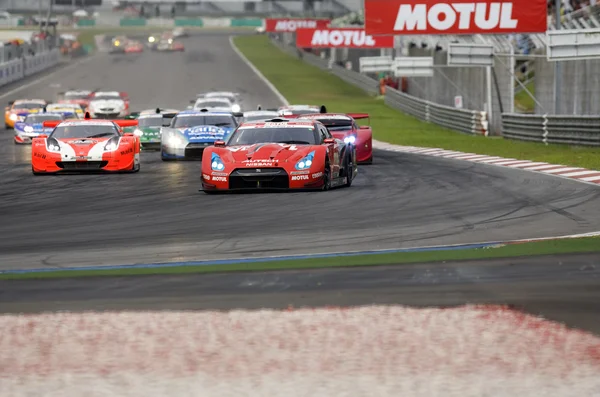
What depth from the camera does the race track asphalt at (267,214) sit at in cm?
1180

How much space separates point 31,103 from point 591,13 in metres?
22.9

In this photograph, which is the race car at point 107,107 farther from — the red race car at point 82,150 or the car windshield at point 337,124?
the red race car at point 82,150

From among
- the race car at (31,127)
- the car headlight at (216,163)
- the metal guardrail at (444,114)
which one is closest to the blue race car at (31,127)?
the race car at (31,127)

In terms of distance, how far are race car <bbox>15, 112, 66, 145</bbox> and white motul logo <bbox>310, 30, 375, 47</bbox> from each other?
35.7 meters

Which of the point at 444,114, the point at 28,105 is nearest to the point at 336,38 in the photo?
the point at 28,105

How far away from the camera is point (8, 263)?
1091cm

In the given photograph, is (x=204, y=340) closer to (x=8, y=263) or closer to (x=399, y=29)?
(x=8, y=263)

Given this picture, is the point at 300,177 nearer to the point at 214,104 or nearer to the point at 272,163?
the point at 272,163

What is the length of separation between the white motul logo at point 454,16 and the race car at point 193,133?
14302 mm

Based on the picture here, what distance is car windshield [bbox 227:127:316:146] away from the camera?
1844 centimetres

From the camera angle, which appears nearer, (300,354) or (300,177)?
(300,354)

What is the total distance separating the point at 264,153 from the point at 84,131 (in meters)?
6.62

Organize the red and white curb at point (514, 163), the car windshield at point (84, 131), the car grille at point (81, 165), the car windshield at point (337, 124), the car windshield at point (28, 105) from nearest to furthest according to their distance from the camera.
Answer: the red and white curb at point (514, 163), the car grille at point (81, 165), the car windshield at point (84, 131), the car windshield at point (337, 124), the car windshield at point (28, 105)

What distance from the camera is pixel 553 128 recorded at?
3125 cm
